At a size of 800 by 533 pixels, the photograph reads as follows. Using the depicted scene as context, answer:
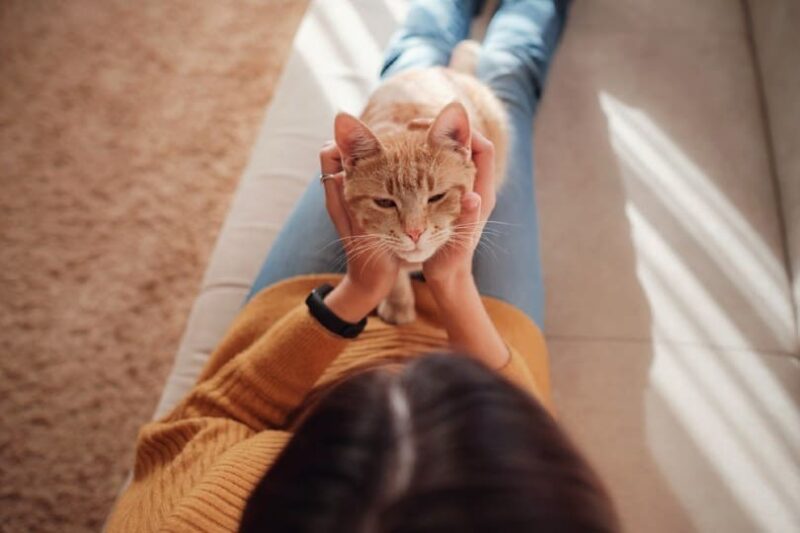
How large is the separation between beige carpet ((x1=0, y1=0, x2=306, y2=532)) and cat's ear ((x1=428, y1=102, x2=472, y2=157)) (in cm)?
126

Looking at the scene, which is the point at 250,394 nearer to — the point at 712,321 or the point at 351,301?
the point at 351,301

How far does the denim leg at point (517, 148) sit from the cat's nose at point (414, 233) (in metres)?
0.25

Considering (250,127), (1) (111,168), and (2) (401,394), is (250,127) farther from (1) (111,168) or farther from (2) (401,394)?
(2) (401,394)

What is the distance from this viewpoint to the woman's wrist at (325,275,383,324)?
932 mm

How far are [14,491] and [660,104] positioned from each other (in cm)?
219

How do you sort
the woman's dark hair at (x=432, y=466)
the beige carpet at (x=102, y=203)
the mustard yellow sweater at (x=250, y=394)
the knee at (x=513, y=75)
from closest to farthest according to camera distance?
the woman's dark hair at (x=432, y=466), the mustard yellow sweater at (x=250, y=394), the knee at (x=513, y=75), the beige carpet at (x=102, y=203)

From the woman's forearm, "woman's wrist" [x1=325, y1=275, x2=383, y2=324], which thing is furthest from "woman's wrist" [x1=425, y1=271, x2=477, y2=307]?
"woman's wrist" [x1=325, y1=275, x2=383, y2=324]

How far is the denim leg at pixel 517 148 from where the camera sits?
1.08 metres

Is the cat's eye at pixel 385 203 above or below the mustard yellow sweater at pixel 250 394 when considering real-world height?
above

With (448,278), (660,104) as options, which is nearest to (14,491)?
(448,278)

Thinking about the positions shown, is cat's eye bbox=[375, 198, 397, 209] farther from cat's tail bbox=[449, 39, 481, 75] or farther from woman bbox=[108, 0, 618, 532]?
cat's tail bbox=[449, 39, 481, 75]

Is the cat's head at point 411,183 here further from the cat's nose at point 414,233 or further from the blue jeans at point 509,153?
the blue jeans at point 509,153

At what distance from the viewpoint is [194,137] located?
2070mm

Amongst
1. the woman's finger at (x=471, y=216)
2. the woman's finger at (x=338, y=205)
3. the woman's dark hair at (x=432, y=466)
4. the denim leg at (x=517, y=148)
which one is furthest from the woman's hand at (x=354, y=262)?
the woman's dark hair at (x=432, y=466)
